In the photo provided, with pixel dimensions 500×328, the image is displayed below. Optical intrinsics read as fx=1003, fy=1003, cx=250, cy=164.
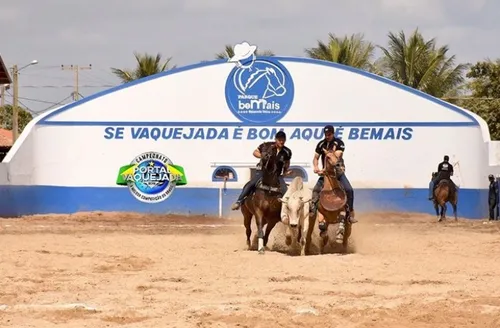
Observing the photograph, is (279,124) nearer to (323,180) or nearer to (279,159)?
(279,159)

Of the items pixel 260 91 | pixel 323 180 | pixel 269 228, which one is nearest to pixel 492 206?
pixel 260 91

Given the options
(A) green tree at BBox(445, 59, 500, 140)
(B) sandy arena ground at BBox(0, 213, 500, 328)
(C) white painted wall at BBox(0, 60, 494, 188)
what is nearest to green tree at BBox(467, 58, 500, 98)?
(A) green tree at BBox(445, 59, 500, 140)

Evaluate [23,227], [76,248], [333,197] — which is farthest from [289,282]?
A: [23,227]

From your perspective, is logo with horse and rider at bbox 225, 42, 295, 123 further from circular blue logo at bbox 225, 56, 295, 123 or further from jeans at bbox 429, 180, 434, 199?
jeans at bbox 429, 180, 434, 199

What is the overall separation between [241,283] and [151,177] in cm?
1938

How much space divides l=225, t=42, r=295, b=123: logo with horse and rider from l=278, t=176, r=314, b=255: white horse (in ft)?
49.3

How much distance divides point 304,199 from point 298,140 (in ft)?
50.2

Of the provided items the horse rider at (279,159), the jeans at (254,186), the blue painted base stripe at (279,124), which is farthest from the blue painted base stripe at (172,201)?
the horse rider at (279,159)

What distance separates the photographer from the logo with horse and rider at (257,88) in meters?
31.9

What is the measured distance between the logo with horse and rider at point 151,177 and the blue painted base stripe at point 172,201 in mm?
206

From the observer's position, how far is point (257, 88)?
105 feet

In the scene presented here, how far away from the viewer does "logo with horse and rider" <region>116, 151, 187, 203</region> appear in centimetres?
3191

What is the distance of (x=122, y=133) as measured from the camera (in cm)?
3191

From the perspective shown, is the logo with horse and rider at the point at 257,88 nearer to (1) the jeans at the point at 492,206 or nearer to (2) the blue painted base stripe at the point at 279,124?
(2) the blue painted base stripe at the point at 279,124
